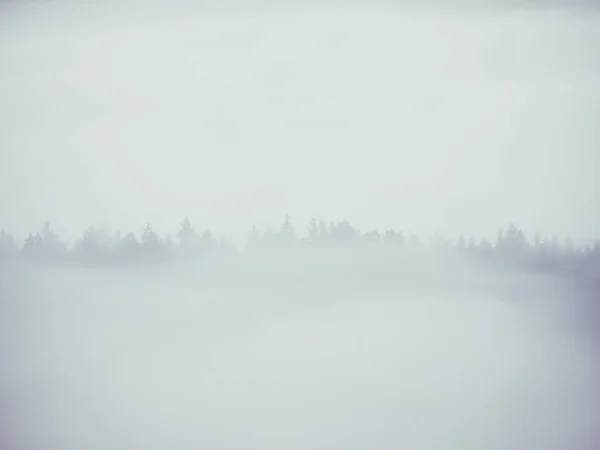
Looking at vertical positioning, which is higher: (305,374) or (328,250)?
(328,250)

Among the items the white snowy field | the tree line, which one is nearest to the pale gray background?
the tree line

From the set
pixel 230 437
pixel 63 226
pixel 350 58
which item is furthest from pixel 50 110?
pixel 230 437

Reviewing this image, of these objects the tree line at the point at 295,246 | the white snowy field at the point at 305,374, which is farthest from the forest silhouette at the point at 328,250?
the white snowy field at the point at 305,374

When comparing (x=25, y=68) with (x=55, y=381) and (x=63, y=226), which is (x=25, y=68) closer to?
(x=63, y=226)

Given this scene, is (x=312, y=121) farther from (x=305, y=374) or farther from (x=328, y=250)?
(x=305, y=374)

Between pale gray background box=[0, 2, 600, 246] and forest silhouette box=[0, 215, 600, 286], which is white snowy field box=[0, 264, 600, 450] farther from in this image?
pale gray background box=[0, 2, 600, 246]

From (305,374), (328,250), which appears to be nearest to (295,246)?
(328,250)

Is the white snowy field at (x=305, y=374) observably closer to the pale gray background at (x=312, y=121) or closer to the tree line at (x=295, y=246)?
the tree line at (x=295, y=246)

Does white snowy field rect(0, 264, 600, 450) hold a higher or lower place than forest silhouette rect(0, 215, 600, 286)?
lower
